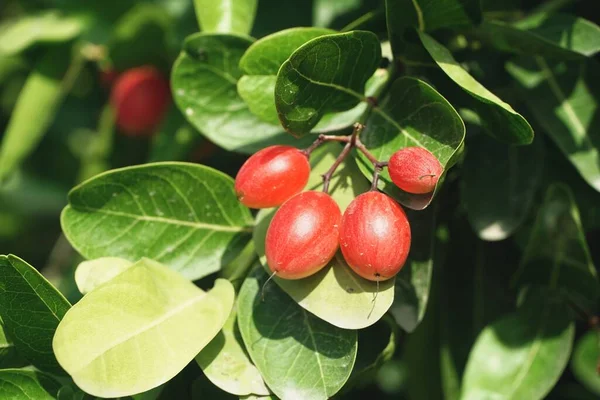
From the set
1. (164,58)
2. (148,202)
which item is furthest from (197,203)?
(164,58)

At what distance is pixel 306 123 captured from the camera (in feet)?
3.61

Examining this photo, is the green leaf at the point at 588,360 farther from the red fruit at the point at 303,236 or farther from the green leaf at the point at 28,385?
the green leaf at the point at 28,385

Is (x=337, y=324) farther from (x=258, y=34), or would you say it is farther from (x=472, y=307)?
(x=258, y=34)

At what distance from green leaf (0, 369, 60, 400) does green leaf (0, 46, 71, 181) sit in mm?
848

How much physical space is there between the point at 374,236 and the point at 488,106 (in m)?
0.26

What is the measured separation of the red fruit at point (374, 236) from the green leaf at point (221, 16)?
1.65 feet

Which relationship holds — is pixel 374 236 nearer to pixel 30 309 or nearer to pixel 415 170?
pixel 415 170

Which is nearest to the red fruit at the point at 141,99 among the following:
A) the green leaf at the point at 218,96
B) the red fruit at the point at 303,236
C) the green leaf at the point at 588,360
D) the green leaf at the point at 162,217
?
the green leaf at the point at 218,96

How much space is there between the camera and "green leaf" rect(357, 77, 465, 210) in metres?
1.01

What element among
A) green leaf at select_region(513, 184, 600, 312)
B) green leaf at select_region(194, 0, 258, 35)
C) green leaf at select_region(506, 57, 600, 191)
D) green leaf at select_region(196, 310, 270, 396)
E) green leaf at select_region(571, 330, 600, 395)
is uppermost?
green leaf at select_region(194, 0, 258, 35)

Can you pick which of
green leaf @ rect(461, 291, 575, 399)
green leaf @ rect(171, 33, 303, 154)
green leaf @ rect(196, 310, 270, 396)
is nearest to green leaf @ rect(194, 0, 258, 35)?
green leaf @ rect(171, 33, 303, 154)

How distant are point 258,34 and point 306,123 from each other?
2.53ft

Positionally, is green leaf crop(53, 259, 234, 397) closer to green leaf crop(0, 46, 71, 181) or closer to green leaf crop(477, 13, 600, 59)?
green leaf crop(477, 13, 600, 59)

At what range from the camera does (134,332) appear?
102cm
